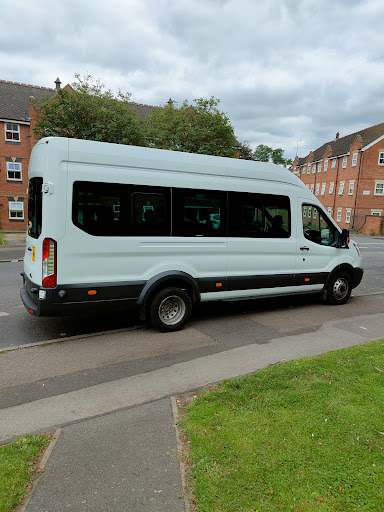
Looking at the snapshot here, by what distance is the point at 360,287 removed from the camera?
9906mm

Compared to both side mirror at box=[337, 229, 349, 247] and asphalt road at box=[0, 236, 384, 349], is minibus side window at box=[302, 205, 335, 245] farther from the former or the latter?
asphalt road at box=[0, 236, 384, 349]

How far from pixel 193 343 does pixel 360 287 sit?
267 inches

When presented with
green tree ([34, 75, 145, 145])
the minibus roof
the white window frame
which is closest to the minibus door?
the minibus roof

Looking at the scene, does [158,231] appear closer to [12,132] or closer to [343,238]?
[343,238]

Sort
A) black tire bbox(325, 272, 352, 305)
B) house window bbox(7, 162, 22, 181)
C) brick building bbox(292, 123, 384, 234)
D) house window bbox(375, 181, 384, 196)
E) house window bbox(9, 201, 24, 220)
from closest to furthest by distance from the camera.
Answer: black tire bbox(325, 272, 352, 305), house window bbox(7, 162, 22, 181), house window bbox(9, 201, 24, 220), brick building bbox(292, 123, 384, 234), house window bbox(375, 181, 384, 196)

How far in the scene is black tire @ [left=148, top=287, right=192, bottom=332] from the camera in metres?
5.48

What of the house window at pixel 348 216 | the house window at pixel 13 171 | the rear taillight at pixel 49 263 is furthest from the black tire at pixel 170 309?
the house window at pixel 348 216

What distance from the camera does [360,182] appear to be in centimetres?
3841

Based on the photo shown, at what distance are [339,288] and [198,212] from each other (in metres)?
4.07

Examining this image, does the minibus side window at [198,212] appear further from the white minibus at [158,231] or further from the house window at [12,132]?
the house window at [12,132]

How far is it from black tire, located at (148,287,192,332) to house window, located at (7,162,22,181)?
26495 mm

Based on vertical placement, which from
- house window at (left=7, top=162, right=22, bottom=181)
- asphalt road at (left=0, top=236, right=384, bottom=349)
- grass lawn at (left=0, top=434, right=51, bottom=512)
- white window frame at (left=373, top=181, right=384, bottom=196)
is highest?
white window frame at (left=373, top=181, right=384, bottom=196)

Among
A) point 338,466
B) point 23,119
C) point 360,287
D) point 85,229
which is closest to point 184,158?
point 85,229

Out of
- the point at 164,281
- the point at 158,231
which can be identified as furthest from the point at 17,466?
the point at 158,231
